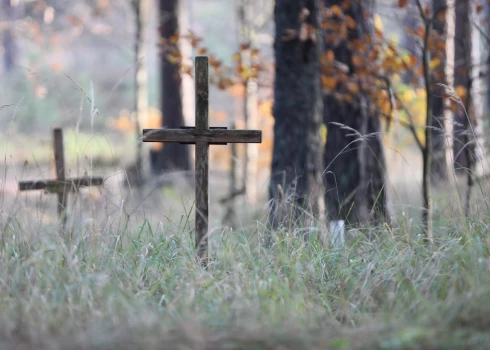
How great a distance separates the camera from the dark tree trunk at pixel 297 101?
19.3ft

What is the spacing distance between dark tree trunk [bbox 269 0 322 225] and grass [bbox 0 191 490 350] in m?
1.72

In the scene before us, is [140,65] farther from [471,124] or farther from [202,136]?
[202,136]

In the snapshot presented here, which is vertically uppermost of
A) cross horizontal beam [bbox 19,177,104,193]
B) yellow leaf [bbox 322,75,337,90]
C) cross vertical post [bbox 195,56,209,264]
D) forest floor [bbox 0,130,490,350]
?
yellow leaf [bbox 322,75,337,90]

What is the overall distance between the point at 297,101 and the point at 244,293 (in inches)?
116

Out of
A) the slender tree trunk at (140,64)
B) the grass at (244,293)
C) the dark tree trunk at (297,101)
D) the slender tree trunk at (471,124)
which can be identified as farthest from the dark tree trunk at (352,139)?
the slender tree trunk at (140,64)

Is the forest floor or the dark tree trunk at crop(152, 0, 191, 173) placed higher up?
the dark tree trunk at crop(152, 0, 191, 173)

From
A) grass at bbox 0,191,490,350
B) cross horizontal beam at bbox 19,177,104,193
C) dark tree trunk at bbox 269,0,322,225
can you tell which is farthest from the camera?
dark tree trunk at bbox 269,0,322,225

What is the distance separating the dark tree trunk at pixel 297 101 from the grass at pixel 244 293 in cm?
172

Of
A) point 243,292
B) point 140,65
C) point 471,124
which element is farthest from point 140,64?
point 243,292

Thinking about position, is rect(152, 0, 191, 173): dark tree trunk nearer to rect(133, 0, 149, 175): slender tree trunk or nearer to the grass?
rect(133, 0, 149, 175): slender tree trunk

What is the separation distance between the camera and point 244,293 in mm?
3299

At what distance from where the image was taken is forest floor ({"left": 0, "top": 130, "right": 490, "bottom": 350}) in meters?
2.69

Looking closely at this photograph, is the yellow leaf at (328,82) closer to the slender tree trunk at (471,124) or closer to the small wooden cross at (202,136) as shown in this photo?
the slender tree trunk at (471,124)

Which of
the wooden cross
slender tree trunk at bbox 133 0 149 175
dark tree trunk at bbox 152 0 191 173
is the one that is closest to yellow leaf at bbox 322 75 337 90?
the wooden cross
